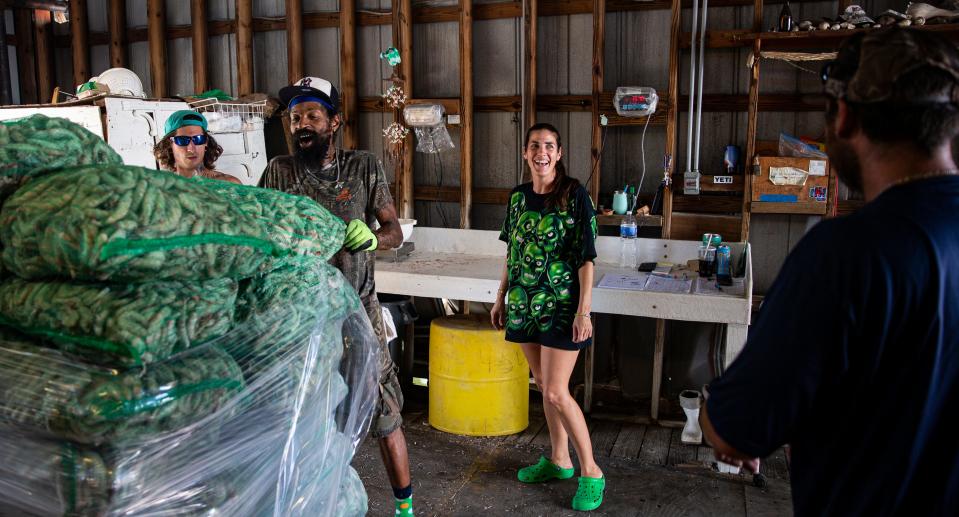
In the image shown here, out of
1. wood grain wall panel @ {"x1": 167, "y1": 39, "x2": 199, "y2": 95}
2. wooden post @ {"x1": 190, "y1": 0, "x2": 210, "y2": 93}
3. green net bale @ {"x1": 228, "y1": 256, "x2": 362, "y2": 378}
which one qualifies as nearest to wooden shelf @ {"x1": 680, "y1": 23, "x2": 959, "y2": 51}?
green net bale @ {"x1": 228, "y1": 256, "x2": 362, "y2": 378}

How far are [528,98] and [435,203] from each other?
95 cm

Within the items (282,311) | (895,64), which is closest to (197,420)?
(282,311)

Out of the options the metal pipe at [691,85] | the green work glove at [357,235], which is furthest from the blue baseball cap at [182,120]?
the metal pipe at [691,85]

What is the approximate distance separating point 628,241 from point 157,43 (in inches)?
148

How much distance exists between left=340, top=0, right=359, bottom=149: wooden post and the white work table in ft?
2.77

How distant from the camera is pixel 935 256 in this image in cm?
100

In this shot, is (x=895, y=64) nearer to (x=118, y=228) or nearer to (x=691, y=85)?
(x=118, y=228)

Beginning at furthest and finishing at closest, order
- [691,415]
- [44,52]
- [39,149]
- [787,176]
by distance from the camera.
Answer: [44,52] < [787,176] < [691,415] < [39,149]

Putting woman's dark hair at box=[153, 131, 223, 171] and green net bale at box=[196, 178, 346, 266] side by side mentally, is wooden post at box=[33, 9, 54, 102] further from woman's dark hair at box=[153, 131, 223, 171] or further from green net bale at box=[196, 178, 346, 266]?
green net bale at box=[196, 178, 346, 266]

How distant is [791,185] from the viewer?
13.1ft

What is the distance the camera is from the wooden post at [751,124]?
3.96 m

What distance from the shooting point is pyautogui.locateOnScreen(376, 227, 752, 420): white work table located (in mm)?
3443

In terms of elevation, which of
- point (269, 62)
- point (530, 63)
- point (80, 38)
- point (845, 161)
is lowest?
point (845, 161)

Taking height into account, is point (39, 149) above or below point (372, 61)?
below
